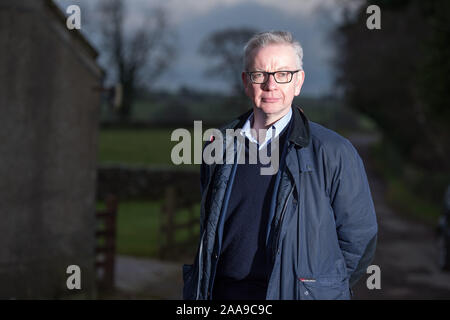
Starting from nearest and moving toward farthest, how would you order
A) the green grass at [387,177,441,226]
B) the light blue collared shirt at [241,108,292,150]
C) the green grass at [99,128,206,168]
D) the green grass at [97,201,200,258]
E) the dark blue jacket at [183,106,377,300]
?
the dark blue jacket at [183,106,377,300] < the light blue collared shirt at [241,108,292,150] < the green grass at [97,201,200,258] < the green grass at [387,177,441,226] < the green grass at [99,128,206,168]

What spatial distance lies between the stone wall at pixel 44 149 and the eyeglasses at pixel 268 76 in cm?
409

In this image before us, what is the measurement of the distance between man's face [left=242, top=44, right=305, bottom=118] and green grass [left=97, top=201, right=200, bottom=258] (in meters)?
10.0

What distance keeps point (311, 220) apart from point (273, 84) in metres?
0.69

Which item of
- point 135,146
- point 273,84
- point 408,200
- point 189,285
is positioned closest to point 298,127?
point 273,84

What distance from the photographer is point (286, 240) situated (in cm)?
274

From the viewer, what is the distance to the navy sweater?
112 inches

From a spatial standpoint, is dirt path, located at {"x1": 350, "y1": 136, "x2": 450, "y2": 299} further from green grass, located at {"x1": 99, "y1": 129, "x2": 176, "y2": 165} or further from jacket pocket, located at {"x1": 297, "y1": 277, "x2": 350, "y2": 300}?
green grass, located at {"x1": 99, "y1": 129, "x2": 176, "y2": 165}

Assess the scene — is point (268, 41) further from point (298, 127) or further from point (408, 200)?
point (408, 200)

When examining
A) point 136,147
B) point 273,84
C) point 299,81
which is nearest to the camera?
point 273,84

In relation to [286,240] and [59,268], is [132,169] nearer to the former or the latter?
[59,268]

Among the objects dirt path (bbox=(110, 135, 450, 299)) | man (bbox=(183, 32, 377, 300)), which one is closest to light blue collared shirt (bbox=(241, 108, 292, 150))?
man (bbox=(183, 32, 377, 300))

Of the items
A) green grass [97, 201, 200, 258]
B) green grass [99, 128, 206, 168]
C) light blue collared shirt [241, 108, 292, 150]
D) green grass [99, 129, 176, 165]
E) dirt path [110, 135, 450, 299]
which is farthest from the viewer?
green grass [99, 129, 176, 165]

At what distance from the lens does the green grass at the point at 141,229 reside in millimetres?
14844

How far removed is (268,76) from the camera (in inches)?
117
